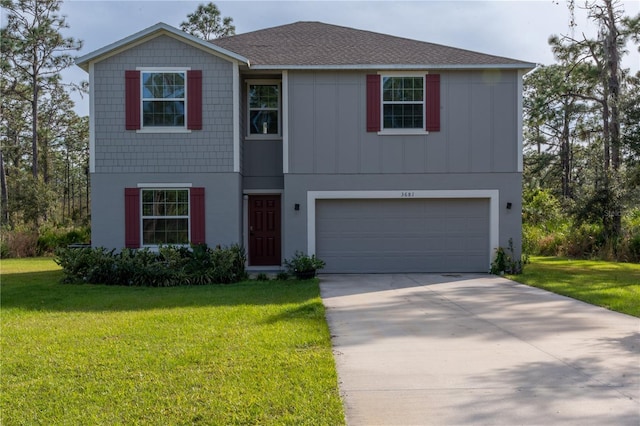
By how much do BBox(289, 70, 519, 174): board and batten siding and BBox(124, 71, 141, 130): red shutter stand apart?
3.64 meters

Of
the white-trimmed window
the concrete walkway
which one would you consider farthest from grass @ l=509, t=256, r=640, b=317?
the white-trimmed window

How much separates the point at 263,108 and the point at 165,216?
3.78 m

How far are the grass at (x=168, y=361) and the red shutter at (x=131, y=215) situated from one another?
3434mm

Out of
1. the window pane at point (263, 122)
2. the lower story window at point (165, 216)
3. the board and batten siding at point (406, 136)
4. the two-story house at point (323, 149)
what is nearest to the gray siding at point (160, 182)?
the two-story house at point (323, 149)

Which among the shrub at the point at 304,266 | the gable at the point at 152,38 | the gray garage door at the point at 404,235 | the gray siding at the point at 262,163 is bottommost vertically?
the shrub at the point at 304,266

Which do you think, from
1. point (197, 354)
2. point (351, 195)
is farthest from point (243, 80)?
point (197, 354)

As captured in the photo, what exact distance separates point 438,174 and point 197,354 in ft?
30.1

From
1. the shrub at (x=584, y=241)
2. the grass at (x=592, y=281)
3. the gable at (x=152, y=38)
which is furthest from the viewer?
the shrub at (x=584, y=241)

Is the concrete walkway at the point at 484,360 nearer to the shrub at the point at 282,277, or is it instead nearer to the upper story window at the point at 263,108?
the shrub at the point at 282,277

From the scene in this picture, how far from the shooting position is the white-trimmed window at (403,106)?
1352 centimetres

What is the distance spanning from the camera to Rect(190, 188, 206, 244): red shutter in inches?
513

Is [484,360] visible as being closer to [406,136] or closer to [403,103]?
[406,136]

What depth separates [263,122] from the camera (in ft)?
47.3

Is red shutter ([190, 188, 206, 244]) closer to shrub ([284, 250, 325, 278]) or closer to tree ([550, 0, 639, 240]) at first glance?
shrub ([284, 250, 325, 278])
